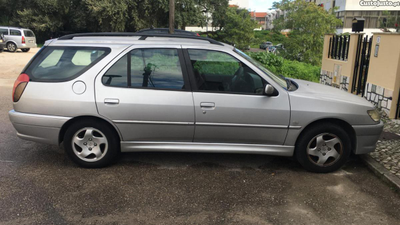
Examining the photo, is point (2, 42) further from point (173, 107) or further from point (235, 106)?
point (235, 106)

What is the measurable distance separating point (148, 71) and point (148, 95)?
13.3 inches

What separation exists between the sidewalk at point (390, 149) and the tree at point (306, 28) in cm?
950

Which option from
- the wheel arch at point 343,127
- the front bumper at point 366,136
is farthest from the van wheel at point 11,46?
the front bumper at point 366,136

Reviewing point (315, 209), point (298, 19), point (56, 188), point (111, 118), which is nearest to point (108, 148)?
point (111, 118)

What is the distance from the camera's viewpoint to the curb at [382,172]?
4.14 m

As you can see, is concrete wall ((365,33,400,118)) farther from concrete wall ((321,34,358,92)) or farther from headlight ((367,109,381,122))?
headlight ((367,109,381,122))

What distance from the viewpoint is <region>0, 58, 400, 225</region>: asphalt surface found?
11.2 ft

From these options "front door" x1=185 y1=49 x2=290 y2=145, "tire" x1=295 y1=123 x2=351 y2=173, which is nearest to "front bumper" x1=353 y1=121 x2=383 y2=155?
"tire" x1=295 y1=123 x2=351 y2=173

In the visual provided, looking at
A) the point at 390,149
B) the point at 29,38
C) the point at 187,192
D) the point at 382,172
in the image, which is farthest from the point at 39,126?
the point at 29,38

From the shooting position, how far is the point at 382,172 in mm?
4441

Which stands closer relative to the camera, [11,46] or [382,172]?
[382,172]

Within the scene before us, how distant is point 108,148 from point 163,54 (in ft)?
4.64

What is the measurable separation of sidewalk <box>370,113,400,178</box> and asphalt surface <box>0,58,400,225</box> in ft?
0.95

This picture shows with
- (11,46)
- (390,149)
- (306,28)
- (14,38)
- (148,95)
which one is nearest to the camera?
(148,95)
